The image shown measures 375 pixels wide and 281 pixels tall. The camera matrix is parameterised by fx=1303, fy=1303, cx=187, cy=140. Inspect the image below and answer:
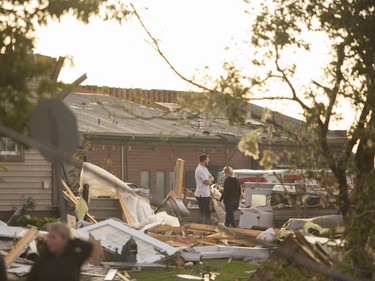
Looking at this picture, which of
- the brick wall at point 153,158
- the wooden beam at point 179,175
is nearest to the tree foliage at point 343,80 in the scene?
the wooden beam at point 179,175

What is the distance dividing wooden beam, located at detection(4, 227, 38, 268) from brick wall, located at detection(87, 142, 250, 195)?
4012cm

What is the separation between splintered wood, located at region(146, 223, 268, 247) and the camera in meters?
26.5

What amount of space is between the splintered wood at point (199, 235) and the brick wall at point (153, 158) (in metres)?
33.9

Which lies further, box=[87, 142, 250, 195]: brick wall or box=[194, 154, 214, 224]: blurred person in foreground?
box=[87, 142, 250, 195]: brick wall

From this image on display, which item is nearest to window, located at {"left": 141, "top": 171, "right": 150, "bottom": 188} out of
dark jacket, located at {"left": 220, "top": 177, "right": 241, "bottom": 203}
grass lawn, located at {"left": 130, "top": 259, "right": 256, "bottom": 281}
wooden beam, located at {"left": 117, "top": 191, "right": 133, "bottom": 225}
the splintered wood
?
wooden beam, located at {"left": 117, "top": 191, "right": 133, "bottom": 225}

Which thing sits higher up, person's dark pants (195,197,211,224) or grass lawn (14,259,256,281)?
person's dark pants (195,197,211,224)

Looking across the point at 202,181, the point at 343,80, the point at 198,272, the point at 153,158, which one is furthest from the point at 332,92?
the point at 153,158

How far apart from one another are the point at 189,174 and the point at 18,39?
5327 centimetres

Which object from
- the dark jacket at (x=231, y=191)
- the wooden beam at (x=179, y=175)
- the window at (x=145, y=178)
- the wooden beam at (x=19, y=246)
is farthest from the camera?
the window at (x=145, y=178)

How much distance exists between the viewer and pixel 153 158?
68625mm

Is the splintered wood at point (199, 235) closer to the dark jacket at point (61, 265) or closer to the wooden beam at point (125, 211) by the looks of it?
the wooden beam at point (125, 211)

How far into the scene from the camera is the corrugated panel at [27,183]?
33.6m

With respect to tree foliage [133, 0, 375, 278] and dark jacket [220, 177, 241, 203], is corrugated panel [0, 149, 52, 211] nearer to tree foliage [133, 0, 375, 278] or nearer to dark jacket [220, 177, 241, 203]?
dark jacket [220, 177, 241, 203]

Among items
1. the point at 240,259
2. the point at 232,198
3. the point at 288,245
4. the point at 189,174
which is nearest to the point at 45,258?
the point at 288,245
